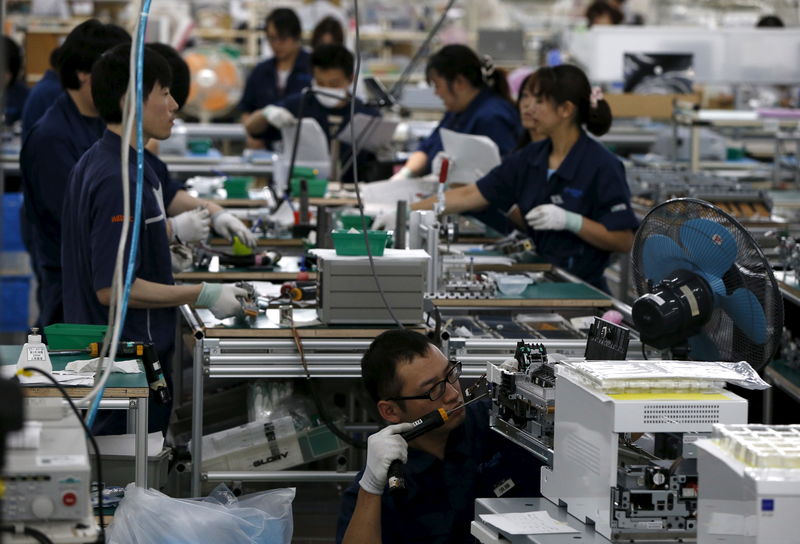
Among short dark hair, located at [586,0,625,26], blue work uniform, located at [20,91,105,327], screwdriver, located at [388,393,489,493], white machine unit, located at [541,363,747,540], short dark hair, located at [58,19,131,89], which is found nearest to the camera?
white machine unit, located at [541,363,747,540]

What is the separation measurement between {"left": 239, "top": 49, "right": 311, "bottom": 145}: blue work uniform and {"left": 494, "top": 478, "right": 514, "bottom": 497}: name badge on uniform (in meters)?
5.23

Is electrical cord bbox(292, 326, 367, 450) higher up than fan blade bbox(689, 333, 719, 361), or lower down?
lower down

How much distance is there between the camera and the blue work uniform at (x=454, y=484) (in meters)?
2.53

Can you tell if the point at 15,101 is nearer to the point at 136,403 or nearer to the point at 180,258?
the point at 180,258

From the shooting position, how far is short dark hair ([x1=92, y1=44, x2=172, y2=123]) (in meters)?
3.24

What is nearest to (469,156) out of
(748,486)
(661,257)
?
(661,257)

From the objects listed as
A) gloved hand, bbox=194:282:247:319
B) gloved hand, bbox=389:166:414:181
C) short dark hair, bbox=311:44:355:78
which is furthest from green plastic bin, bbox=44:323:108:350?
short dark hair, bbox=311:44:355:78

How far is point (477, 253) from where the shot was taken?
15.0 feet

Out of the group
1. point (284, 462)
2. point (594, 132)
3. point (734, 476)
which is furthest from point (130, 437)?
point (594, 132)

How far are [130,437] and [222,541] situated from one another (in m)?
0.63

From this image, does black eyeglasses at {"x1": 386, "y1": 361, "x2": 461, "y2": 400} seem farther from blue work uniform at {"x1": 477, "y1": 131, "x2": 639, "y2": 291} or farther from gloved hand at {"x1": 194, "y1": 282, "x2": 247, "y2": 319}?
blue work uniform at {"x1": 477, "y1": 131, "x2": 639, "y2": 291}

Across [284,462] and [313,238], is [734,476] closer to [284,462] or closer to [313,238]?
[284,462]

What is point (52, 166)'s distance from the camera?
13.4 ft

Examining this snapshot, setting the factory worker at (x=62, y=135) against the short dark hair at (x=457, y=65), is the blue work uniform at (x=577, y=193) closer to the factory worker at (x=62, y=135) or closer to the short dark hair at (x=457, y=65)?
the short dark hair at (x=457, y=65)
